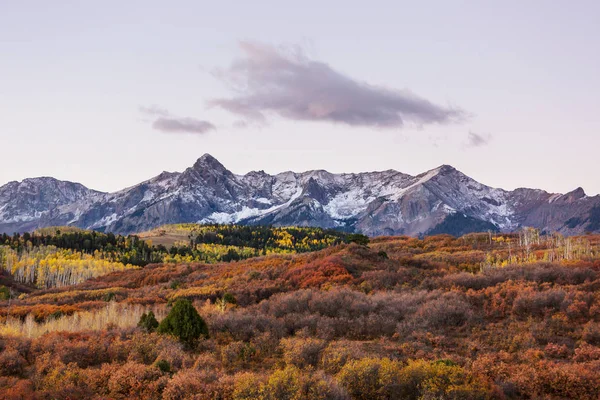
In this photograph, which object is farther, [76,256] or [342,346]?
[76,256]

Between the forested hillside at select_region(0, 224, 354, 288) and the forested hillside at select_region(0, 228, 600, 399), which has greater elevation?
the forested hillside at select_region(0, 228, 600, 399)

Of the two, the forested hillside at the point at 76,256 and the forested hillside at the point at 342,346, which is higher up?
the forested hillside at the point at 342,346

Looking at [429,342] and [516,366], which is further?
[429,342]

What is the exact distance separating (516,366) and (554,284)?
15829mm

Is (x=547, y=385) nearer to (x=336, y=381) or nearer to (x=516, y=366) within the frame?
(x=516, y=366)

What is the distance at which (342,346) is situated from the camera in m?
17.7

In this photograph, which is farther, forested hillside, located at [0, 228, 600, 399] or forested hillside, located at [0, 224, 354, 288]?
forested hillside, located at [0, 224, 354, 288]

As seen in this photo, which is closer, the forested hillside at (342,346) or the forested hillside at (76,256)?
the forested hillside at (342,346)

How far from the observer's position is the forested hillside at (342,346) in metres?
13.3

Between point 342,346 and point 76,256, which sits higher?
point 342,346

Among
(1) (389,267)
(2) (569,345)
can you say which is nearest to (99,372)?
(2) (569,345)

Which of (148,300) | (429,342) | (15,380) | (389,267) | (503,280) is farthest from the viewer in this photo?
(389,267)

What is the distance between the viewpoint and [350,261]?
44.8 m

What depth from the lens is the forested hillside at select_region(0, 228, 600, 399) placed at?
13.3m
